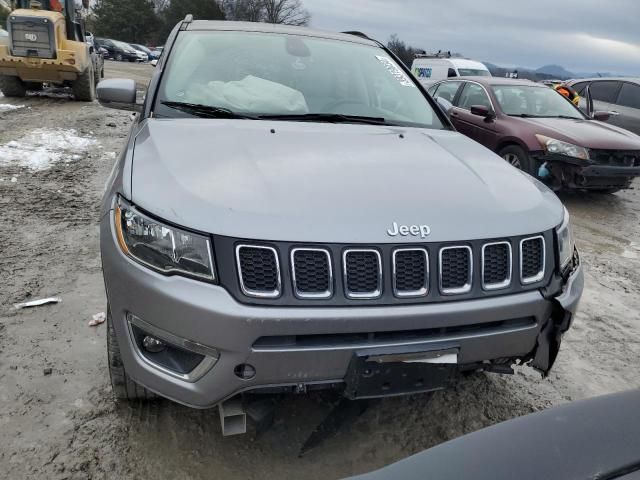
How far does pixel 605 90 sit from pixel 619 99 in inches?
17.9

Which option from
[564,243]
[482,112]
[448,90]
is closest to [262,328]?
[564,243]

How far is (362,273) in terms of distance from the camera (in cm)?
183

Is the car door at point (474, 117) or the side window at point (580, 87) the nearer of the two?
the car door at point (474, 117)

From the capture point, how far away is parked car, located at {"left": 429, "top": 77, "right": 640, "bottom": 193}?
6.42m

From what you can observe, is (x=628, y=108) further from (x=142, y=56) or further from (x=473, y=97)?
(x=142, y=56)

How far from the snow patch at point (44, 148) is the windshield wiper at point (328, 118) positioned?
4.71 meters

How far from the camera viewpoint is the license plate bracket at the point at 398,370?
1.82 meters

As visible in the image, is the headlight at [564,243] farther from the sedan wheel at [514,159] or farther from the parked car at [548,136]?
the sedan wheel at [514,159]

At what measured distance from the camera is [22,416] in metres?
2.33

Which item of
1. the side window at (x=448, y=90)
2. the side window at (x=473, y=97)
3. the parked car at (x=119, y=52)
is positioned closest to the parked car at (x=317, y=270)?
the side window at (x=473, y=97)

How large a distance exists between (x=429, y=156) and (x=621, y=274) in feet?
10.2

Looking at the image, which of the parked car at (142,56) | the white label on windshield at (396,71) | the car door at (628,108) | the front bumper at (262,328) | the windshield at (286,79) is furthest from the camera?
the parked car at (142,56)

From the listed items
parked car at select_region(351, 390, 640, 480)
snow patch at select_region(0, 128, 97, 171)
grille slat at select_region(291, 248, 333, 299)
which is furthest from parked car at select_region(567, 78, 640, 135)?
parked car at select_region(351, 390, 640, 480)

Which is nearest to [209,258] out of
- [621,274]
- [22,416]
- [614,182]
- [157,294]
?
[157,294]
